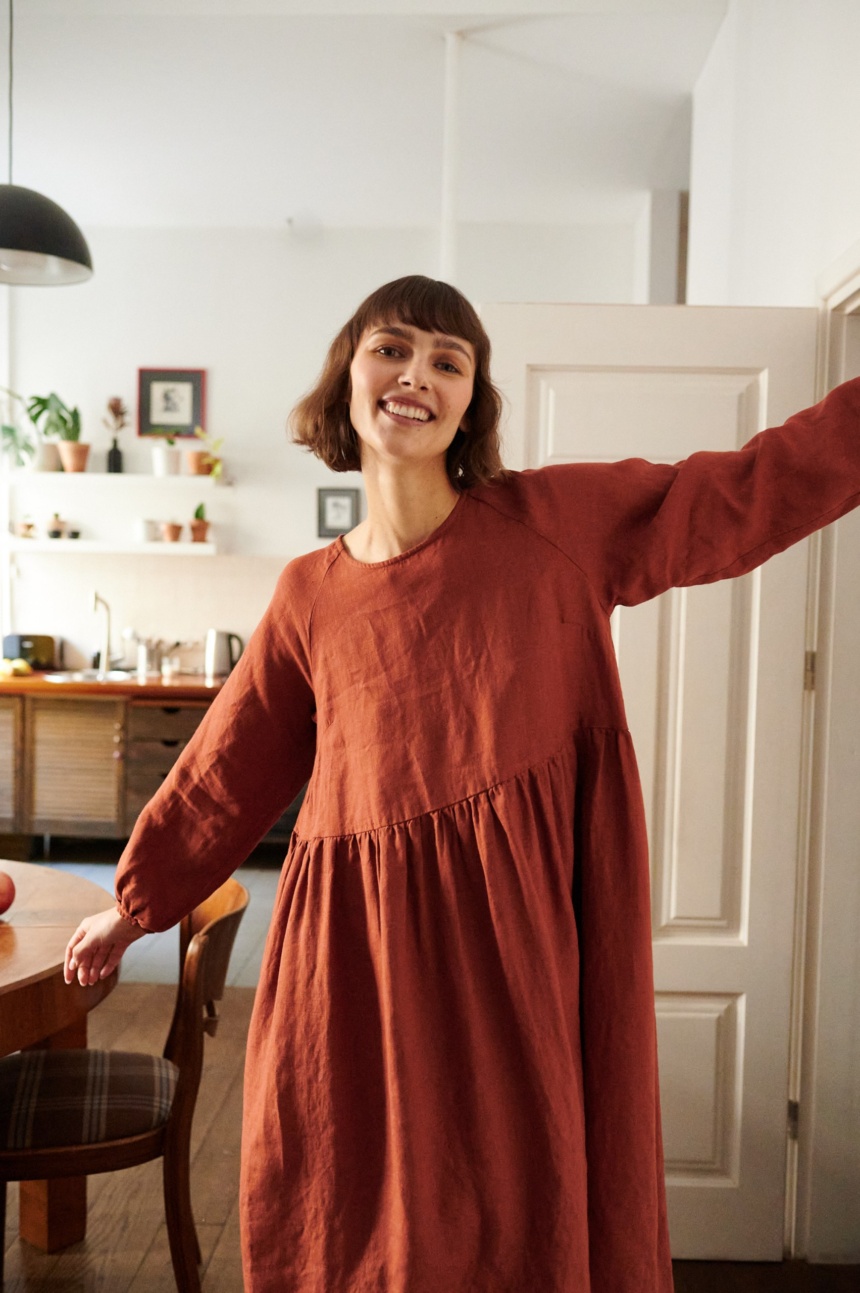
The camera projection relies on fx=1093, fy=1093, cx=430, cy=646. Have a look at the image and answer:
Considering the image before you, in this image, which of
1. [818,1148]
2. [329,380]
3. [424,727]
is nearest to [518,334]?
[329,380]

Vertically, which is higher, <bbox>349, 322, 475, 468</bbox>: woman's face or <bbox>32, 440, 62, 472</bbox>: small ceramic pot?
<bbox>32, 440, 62, 472</bbox>: small ceramic pot

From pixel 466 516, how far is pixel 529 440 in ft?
3.68

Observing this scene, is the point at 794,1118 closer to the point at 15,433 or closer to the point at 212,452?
the point at 212,452

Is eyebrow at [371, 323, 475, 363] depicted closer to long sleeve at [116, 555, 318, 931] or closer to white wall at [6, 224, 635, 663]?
long sleeve at [116, 555, 318, 931]

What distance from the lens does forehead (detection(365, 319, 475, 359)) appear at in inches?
46.9

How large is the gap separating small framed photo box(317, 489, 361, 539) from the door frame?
13.2ft

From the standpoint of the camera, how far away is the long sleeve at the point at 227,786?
4.43ft

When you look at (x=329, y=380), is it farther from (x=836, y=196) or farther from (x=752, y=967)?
(x=752, y=967)

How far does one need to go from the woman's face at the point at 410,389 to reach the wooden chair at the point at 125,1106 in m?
1.14

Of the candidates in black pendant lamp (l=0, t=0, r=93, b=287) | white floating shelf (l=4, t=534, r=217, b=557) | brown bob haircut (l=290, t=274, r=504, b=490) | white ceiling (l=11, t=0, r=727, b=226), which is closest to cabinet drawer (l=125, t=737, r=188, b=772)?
white floating shelf (l=4, t=534, r=217, b=557)

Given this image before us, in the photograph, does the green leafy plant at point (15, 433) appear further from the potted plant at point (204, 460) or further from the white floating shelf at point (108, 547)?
the potted plant at point (204, 460)

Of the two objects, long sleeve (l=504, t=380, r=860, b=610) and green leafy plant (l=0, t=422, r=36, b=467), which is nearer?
long sleeve (l=504, t=380, r=860, b=610)

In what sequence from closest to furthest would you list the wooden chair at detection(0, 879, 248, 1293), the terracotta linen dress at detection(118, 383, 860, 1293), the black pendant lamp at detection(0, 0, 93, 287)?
1. the terracotta linen dress at detection(118, 383, 860, 1293)
2. the wooden chair at detection(0, 879, 248, 1293)
3. the black pendant lamp at detection(0, 0, 93, 287)

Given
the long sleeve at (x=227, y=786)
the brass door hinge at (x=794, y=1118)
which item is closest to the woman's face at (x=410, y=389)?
the long sleeve at (x=227, y=786)
